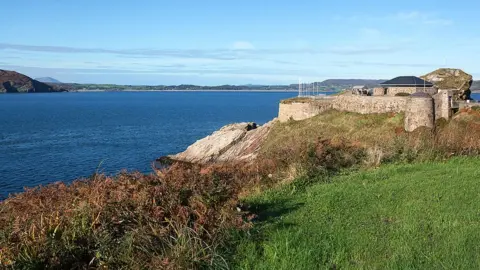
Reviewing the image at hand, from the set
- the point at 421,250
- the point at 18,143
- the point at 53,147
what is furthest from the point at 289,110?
the point at 421,250

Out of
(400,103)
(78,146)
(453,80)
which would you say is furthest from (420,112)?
(78,146)

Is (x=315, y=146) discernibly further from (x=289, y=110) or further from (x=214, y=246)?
(x=289, y=110)

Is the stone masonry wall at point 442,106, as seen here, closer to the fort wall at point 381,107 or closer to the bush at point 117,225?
the fort wall at point 381,107

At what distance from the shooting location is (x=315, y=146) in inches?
615

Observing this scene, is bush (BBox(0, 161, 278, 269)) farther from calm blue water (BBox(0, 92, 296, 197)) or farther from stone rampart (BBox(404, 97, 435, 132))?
stone rampart (BBox(404, 97, 435, 132))

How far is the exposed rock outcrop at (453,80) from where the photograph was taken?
41.0m

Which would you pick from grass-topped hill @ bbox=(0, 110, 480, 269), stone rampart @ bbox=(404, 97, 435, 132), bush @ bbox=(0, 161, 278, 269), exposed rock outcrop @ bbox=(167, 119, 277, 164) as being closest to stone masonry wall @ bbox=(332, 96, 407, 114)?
stone rampart @ bbox=(404, 97, 435, 132)

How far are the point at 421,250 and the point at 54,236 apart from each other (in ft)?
17.8

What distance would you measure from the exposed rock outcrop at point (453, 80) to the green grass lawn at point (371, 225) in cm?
3095

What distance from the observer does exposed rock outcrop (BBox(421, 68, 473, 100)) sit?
Result: 41031 millimetres

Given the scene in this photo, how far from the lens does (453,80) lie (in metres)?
43.2

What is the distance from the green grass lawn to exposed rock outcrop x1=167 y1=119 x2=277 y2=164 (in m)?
27.5

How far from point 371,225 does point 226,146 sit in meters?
34.9

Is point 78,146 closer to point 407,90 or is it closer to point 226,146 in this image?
point 226,146
